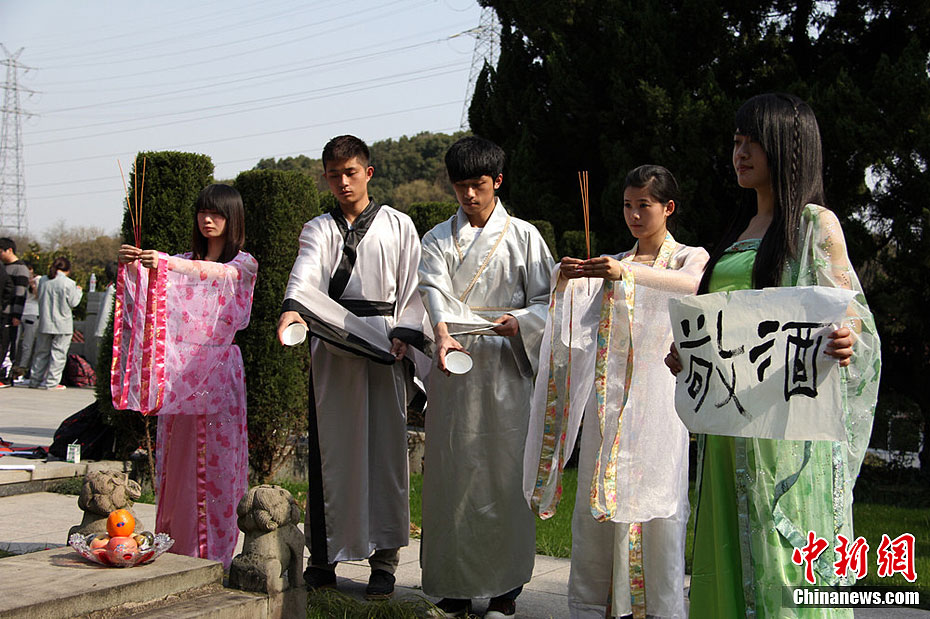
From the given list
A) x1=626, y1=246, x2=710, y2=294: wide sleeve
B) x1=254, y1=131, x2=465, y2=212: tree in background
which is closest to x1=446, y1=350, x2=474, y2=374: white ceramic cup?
x1=626, y1=246, x2=710, y2=294: wide sleeve

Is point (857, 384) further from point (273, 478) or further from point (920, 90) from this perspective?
point (920, 90)

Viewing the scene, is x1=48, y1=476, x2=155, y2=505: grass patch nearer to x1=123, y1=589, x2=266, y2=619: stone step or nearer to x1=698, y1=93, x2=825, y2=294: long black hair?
x1=123, y1=589, x2=266, y2=619: stone step

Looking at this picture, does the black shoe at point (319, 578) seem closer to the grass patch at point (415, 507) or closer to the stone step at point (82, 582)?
the grass patch at point (415, 507)

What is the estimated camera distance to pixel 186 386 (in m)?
4.24

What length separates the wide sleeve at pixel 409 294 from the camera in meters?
4.03

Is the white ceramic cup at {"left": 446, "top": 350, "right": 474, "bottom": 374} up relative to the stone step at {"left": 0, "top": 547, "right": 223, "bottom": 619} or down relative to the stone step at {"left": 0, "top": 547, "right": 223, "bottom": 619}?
up

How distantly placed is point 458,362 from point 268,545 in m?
0.99

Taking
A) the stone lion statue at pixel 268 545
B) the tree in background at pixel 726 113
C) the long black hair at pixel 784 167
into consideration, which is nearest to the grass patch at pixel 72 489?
the stone lion statue at pixel 268 545

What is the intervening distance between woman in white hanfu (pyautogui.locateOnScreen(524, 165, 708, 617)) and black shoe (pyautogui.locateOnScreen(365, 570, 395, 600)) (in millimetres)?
913

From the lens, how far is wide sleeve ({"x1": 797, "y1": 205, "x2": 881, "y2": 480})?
2.44 m

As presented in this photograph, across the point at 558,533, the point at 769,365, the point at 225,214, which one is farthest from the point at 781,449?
the point at 558,533

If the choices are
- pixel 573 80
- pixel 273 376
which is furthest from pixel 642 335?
pixel 573 80

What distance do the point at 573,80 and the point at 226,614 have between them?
8360 mm

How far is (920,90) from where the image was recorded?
25.5ft
